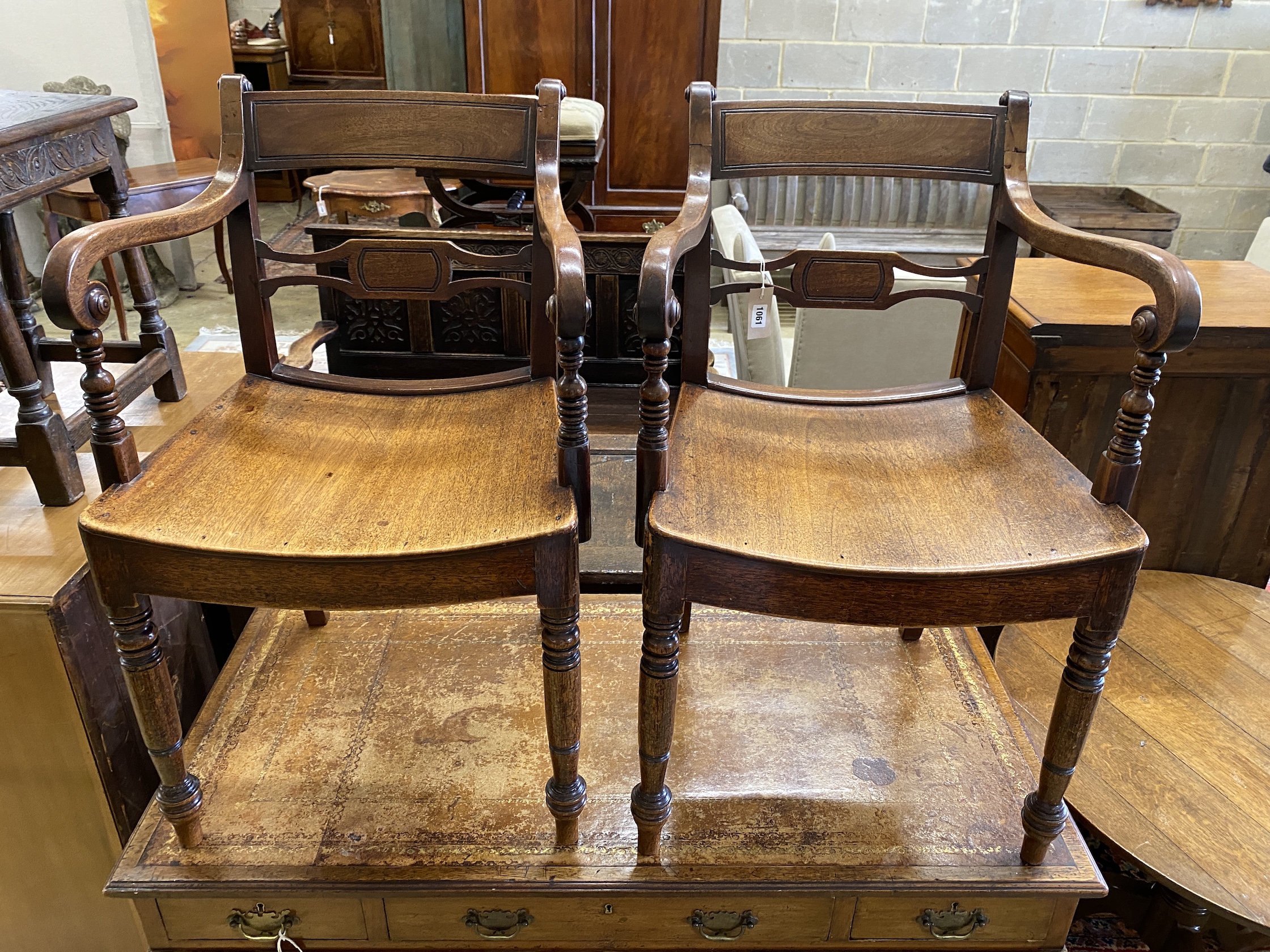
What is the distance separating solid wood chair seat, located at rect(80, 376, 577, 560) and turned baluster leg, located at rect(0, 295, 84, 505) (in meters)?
0.27

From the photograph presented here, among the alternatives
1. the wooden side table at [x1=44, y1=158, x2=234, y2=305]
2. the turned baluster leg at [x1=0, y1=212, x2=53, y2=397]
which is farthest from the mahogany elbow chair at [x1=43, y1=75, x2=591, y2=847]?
the wooden side table at [x1=44, y1=158, x2=234, y2=305]

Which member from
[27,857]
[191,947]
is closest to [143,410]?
[27,857]

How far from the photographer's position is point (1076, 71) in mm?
3807

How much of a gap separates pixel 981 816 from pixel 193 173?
3418 millimetres

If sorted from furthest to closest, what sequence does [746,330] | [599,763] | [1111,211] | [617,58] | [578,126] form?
[1111,211] → [617,58] → [578,126] → [746,330] → [599,763]

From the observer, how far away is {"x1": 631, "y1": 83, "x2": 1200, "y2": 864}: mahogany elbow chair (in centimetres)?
90

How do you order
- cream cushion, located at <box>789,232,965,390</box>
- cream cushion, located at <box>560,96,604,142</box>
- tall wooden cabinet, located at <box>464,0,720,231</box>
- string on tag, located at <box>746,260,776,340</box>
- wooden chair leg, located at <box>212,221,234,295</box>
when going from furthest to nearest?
wooden chair leg, located at <box>212,221,234,295</box>, tall wooden cabinet, located at <box>464,0,720,231</box>, cream cushion, located at <box>560,96,604,142</box>, cream cushion, located at <box>789,232,965,390</box>, string on tag, located at <box>746,260,776,340</box>

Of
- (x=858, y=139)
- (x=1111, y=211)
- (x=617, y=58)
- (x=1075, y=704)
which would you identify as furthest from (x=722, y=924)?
(x=1111, y=211)

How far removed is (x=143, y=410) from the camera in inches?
62.9

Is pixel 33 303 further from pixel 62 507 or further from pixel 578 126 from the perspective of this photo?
pixel 578 126

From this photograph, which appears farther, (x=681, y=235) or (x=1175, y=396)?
(x=1175, y=396)

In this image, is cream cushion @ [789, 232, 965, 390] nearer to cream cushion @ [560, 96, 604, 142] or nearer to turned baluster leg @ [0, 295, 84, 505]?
cream cushion @ [560, 96, 604, 142]

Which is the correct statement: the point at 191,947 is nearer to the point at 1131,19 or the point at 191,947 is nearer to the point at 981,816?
the point at 981,816

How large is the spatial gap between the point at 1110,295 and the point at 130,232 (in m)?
1.49
